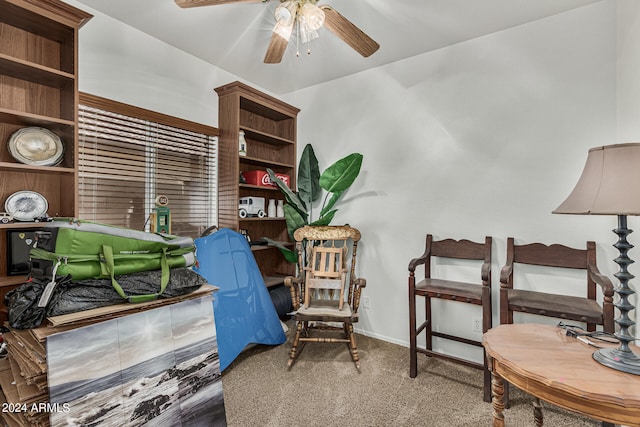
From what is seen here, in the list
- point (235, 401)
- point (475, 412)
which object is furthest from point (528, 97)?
point (235, 401)

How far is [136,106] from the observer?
2.43 meters

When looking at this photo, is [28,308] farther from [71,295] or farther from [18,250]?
[18,250]

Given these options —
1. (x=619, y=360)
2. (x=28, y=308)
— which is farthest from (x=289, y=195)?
(x=619, y=360)

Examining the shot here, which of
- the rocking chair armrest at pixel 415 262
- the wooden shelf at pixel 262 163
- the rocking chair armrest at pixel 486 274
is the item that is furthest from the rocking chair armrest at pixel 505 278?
the wooden shelf at pixel 262 163

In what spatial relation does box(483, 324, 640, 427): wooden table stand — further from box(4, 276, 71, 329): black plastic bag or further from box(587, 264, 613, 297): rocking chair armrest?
box(4, 276, 71, 329): black plastic bag

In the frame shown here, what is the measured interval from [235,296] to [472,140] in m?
2.35

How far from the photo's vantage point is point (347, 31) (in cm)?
183

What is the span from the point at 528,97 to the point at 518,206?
0.83m

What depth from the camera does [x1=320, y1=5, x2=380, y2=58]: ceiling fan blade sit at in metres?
1.69

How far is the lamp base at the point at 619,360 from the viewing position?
1052 millimetres

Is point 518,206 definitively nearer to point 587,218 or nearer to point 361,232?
point 587,218

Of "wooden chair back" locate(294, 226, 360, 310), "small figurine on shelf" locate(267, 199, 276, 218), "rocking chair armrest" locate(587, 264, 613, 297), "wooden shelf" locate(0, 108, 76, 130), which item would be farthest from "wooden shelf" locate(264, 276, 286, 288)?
"rocking chair armrest" locate(587, 264, 613, 297)

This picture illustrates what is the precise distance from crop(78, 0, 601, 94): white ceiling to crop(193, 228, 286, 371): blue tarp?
1623mm

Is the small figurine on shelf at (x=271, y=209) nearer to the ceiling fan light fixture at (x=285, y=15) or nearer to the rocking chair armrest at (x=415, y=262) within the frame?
the rocking chair armrest at (x=415, y=262)
